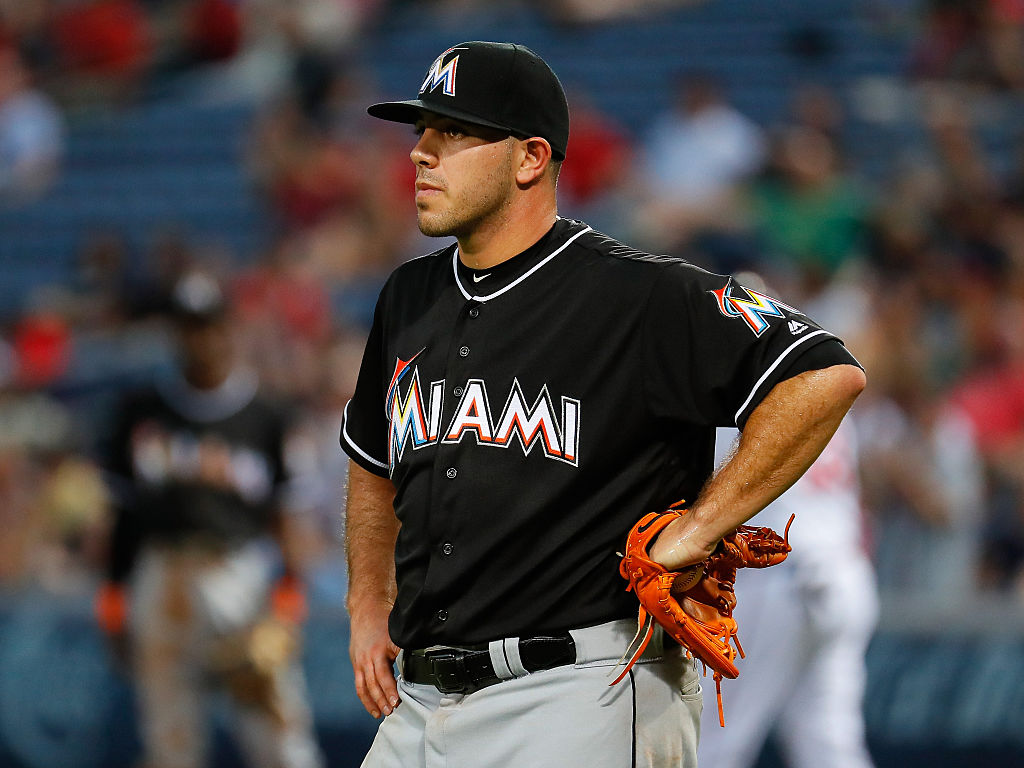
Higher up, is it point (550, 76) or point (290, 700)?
point (550, 76)

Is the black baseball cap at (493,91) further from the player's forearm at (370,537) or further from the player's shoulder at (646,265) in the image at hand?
the player's forearm at (370,537)

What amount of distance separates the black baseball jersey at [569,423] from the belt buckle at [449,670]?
0.09 ft

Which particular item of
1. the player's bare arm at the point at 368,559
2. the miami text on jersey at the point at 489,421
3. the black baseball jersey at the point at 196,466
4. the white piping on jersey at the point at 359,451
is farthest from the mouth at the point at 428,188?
the black baseball jersey at the point at 196,466

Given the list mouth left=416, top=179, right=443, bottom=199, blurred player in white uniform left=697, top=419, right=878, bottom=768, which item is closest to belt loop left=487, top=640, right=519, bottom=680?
mouth left=416, top=179, right=443, bottom=199

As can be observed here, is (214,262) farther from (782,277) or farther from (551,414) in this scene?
(551,414)

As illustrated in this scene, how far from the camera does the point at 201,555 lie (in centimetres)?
634

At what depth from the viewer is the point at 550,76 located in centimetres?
304

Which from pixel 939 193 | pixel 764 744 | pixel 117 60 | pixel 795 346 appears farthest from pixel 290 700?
pixel 117 60

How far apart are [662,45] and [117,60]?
503 centimetres

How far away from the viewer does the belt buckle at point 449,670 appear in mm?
2900

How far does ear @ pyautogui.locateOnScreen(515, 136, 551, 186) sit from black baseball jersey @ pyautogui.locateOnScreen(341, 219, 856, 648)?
16cm

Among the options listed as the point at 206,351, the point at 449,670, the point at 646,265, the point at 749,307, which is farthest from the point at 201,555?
the point at 749,307

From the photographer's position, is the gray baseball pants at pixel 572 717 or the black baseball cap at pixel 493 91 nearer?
the gray baseball pants at pixel 572 717

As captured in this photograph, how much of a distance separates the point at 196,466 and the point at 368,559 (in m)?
3.21
